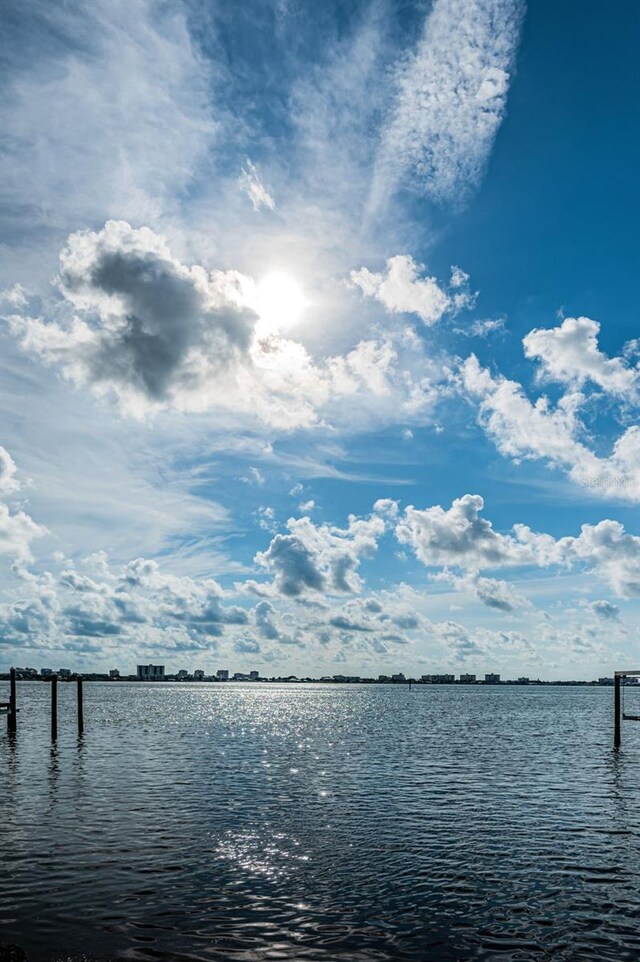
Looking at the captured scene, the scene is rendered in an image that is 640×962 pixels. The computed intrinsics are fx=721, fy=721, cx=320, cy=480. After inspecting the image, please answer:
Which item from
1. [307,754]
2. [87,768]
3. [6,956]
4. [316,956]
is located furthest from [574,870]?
[307,754]

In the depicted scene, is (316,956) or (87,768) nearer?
(316,956)

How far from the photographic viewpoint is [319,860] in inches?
910

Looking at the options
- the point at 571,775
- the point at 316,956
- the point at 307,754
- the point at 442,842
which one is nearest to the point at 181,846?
the point at 442,842

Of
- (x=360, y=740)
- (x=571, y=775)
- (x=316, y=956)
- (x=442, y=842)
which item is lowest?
(x=360, y=740)

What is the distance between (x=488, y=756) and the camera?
177ft

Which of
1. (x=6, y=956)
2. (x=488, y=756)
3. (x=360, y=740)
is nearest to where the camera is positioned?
(x=6, y=956)

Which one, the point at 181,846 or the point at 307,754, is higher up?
the point at 181,846

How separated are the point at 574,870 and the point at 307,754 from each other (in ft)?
120

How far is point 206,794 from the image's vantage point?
35.8 m

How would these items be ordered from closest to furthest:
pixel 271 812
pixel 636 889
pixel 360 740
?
1. pixel 636 889
2. pixel 271 812
3. pixel 360 740

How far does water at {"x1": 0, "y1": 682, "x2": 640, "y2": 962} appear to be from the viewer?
16.3 metres

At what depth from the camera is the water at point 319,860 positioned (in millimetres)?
16266

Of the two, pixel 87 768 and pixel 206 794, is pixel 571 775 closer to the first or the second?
pixel 206 794

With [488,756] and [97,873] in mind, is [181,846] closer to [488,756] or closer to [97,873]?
[97,873]
